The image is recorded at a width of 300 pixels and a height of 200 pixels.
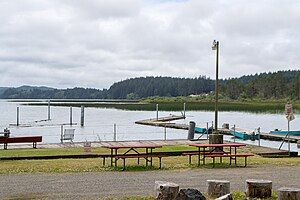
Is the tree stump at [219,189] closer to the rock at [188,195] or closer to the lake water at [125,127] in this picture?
the rock at [188,195]

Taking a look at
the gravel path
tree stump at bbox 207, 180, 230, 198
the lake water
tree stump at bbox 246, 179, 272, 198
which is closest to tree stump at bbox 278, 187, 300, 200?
tree stump at bbox 246, 179, 272, 198

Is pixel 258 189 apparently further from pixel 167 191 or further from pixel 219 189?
pixel 167 191

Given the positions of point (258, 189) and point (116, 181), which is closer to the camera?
point (258, 189)

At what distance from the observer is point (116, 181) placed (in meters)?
13.4

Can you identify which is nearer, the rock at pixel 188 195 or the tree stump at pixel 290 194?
the rock at pixel 188 195

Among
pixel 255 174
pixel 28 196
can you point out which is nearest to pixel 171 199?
pixel 28 196

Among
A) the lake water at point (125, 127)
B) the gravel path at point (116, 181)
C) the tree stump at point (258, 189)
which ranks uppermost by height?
the tree stump at point (258, 189)

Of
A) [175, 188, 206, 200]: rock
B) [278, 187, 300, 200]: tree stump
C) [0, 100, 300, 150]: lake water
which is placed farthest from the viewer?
[0, 100, 300, 150]: lake water

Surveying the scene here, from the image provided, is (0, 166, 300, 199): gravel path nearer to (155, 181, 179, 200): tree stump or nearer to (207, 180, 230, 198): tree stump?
(207, 180, 230, 198): tree stump

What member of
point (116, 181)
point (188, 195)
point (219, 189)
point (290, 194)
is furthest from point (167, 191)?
point (116, 181)

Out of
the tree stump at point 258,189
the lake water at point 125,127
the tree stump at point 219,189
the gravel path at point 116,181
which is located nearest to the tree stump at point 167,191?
the tree stump at point 219,189

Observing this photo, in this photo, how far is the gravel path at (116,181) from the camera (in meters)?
11.6

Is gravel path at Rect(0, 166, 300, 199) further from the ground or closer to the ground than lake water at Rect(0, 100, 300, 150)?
further from the ground

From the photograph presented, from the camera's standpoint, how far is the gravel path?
11.6 m
